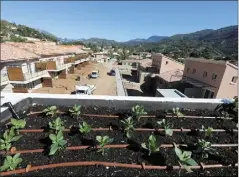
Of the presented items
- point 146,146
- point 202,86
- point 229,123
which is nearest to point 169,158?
point 146,146

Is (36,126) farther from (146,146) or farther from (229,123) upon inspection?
(229,123)

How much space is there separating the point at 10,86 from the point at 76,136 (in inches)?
809

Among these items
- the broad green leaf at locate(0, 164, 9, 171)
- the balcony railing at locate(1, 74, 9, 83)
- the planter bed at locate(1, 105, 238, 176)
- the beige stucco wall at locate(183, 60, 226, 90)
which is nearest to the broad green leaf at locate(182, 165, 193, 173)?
the planter bed at locate(1, 105, 238, 176)

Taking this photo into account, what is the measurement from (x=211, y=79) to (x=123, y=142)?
23.2m

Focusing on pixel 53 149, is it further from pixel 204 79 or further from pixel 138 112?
pixel 204 79

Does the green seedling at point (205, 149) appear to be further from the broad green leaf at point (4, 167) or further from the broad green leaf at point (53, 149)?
the broad green leaf at point (4, 167)

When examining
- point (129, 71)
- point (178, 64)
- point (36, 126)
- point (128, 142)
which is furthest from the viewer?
point (129, 71)

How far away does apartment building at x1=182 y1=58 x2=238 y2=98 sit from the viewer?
802 inches

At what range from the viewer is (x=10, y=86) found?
1953 cm

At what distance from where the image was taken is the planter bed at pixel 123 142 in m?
2.06

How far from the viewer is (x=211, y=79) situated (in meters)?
22.4

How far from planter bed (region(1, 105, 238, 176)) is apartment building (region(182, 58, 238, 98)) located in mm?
18202

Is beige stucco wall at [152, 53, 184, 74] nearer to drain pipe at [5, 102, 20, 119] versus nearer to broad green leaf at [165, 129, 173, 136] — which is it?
broad green leaf at [165, 129, 173, 136]

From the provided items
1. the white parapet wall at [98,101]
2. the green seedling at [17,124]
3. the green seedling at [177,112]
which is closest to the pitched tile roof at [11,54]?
the white parapet wall at [98,101]
